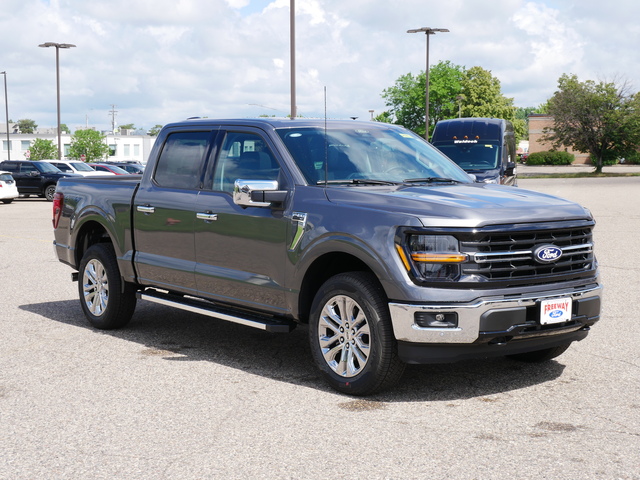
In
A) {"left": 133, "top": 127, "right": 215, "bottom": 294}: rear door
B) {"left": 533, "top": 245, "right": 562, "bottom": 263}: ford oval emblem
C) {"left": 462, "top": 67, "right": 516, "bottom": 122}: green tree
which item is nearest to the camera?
{"left": 533, "top": 245, "right": 562, "bottom": 263}: ford oval emblem

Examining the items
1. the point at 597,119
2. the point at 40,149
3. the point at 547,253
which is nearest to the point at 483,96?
the point at 597,119

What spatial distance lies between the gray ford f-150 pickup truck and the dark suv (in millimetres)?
28154

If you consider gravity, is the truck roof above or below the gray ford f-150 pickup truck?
above

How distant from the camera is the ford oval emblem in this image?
557cm

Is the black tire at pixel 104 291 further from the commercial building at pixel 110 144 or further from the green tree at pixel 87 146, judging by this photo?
the commercial building at pixel 110 144

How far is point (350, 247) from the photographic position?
225 inches

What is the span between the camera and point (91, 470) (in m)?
4.39

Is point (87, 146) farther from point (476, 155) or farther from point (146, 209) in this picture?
point (146, 209)

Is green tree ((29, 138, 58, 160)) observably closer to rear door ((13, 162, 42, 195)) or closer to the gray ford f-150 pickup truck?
rear door ((13, 162, 42, 195))

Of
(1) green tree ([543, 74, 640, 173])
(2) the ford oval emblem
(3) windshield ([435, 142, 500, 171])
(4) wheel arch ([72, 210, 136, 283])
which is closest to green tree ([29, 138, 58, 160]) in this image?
(1) green tree ([543, 74, 640, 173])

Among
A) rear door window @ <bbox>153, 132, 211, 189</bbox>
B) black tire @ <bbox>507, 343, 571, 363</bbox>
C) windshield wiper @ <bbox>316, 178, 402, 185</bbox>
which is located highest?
rear door window @ <bbox>153, 132, 211, 189</bbox>

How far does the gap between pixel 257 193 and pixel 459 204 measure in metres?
1.46

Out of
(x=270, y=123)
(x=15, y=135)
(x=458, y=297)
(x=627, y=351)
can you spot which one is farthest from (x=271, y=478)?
(x=15, y=135)

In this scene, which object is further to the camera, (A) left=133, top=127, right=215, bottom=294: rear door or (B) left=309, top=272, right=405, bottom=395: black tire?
(A) left=133, top=127, right=215, bottom=294: rear door
